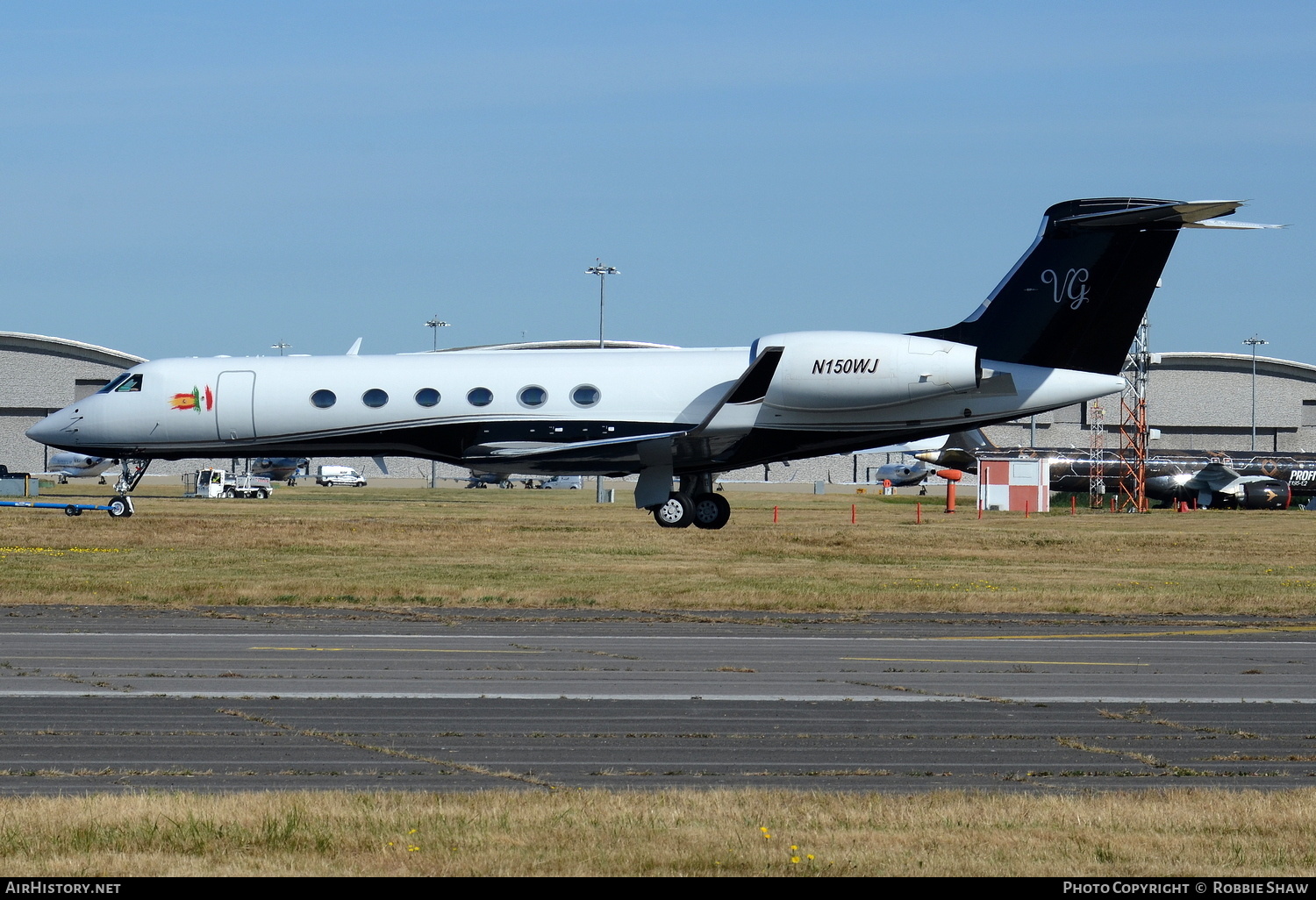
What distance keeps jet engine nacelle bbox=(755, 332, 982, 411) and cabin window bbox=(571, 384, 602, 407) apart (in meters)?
3.34

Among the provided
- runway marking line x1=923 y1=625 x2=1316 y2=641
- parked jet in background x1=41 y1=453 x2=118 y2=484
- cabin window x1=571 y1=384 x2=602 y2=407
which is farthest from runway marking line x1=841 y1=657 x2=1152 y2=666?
parked jet in background x1=41 y1=453 x2=118 y2=484

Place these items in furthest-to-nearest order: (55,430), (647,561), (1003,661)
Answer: (55,430)
(647,561)
(1003,661)

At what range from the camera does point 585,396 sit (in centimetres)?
2856

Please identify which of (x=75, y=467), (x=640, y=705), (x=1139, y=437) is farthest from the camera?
(x=75, y=467)

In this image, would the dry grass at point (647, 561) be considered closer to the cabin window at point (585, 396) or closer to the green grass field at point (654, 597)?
the green grass field at point (654, 597)

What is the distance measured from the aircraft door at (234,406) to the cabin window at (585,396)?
278 inches

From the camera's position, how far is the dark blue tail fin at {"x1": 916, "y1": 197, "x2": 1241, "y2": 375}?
2712 centimetres

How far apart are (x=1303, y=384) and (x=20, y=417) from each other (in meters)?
88.1

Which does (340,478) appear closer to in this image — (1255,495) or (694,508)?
(1255,495)

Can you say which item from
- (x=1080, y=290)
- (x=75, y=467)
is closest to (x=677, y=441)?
(x=1080, y=290)

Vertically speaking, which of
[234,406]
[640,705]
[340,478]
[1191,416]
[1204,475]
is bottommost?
[640,705]

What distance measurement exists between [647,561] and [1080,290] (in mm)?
10503

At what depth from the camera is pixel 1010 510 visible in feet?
195
